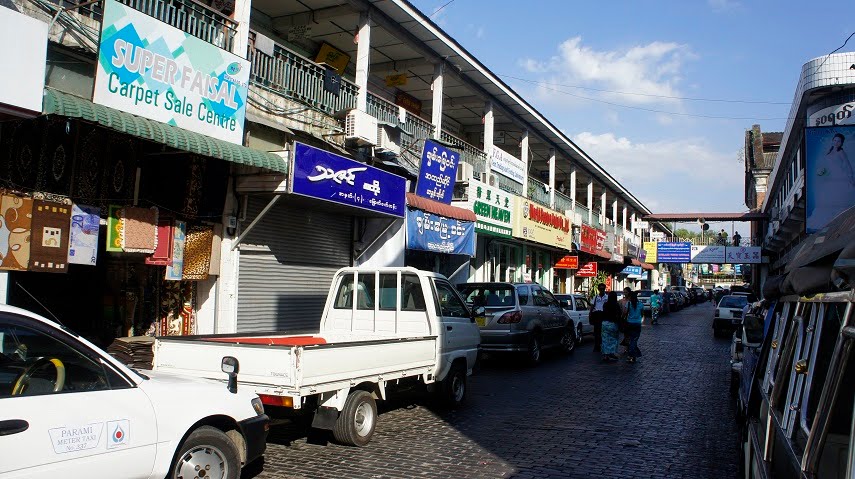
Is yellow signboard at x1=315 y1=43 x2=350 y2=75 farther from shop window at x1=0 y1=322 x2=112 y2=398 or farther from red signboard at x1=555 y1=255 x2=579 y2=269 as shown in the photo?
red signboard at x1=555 y1=255 x2=579 y2=269

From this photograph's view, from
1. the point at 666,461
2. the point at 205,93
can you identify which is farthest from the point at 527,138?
the point at 666,461

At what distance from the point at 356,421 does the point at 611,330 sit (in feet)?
30.9

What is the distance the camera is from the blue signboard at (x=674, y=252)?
5215 cm

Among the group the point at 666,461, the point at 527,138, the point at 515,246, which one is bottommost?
the point at 666,461

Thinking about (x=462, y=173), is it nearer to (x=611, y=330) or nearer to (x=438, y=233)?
(x=438, y=233)

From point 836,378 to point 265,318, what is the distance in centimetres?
1098

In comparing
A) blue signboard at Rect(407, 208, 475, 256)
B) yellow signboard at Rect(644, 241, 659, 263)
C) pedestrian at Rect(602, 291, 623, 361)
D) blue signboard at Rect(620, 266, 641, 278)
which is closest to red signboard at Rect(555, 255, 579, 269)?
blue signboard at Rect(407, 208, 475, 256)

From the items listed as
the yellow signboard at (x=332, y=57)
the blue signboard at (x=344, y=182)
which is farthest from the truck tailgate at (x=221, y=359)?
the yellow signboard at (x=332, y=57)

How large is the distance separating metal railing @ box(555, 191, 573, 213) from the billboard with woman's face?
12.5 meters

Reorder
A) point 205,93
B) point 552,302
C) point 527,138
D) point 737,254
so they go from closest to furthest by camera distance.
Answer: point 205,93, point 552,302, point 527,138, point 737,254

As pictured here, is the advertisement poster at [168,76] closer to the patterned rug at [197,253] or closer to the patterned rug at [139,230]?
the patterned rug at [139,230]

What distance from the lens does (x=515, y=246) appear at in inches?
1049

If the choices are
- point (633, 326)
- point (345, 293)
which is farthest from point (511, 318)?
point (345, 293)

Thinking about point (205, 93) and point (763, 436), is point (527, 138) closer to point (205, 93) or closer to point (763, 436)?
point (205, 93)
